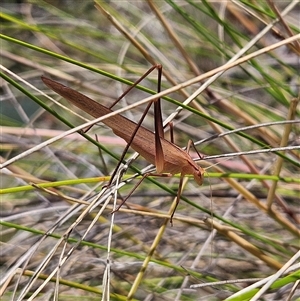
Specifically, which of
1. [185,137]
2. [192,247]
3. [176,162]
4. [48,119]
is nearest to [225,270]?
[192,247]

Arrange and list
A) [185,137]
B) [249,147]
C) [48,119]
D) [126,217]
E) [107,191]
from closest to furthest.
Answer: [107,191], [126,217], [249,147], [185,137], [48,119]

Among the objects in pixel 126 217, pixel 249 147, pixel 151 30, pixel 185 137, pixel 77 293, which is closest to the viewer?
pixel 77 293

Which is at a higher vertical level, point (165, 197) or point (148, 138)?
point (165, 197)

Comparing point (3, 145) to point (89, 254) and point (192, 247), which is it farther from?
point (192, 247)

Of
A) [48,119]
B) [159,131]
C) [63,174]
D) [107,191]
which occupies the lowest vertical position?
[107,191]

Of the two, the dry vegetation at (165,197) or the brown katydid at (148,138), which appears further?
the dry vegetation at (165,197)

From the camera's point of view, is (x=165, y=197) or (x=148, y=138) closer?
→ (x=148, y=138)

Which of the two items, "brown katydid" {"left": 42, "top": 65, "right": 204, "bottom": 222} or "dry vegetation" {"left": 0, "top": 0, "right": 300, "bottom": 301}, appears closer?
"brown katydid" {"left": 42, "top": 65, "right": 204, "bottom": 222}

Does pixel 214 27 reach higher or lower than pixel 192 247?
higher
